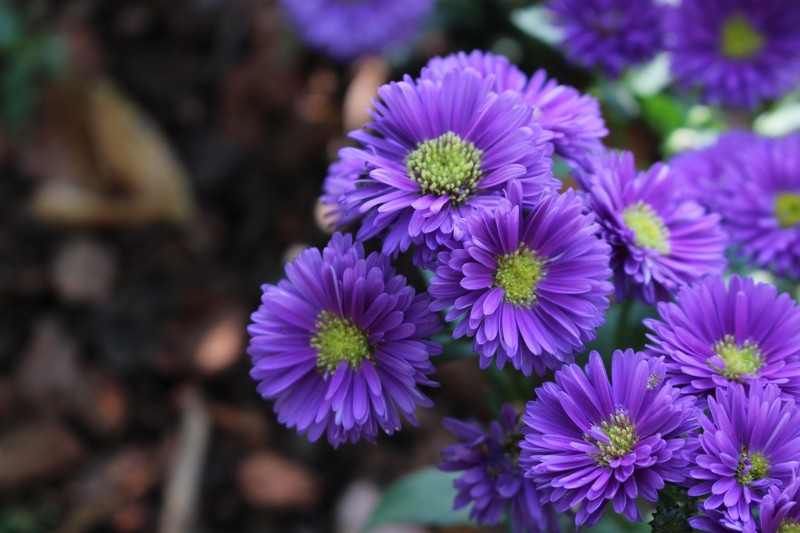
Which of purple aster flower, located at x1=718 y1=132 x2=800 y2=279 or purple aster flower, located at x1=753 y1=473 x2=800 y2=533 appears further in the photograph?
purple aster flower, located at x1=718 y1=132 x2=800 y2=279

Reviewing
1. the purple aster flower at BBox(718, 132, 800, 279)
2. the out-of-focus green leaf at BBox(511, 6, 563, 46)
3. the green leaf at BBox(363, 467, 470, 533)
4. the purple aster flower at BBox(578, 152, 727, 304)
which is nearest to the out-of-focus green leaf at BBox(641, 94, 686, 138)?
the out-of-focus green leaf at BBox(511, 6, 563, 46)

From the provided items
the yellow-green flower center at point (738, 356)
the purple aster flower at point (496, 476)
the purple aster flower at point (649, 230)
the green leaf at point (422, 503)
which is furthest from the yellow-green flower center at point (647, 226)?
the green leaf at point (422, 503)

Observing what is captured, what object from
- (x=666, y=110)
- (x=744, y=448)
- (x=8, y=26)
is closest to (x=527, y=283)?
(x=744, y=448)

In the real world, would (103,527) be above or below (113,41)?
below

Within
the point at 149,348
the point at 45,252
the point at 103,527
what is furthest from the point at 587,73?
the point at 103,527

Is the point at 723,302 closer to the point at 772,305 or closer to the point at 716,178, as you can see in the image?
the point at 772,305

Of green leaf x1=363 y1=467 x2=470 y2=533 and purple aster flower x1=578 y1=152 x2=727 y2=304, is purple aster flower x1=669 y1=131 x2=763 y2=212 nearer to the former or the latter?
purple aster flower x1=578 y1=152 x2=727 y2=304
